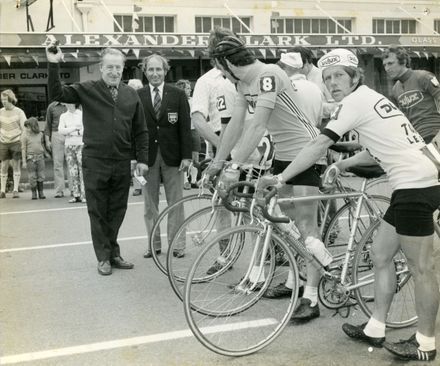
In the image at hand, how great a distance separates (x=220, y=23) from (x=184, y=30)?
1.41 meters

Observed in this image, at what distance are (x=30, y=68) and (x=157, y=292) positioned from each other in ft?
44.1

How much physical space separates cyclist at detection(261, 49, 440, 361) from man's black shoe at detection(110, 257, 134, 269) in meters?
2.80

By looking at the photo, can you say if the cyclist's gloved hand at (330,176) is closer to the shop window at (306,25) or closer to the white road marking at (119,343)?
the white road marking at (119,343)

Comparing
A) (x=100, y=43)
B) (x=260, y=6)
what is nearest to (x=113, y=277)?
(x=100, y=43)

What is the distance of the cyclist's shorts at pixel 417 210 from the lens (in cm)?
369

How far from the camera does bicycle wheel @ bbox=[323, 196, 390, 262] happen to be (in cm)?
459

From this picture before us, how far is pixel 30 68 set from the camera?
17438 mm

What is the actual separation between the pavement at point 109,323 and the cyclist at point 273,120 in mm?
511

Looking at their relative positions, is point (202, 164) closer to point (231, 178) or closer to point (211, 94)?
point (211, 94)


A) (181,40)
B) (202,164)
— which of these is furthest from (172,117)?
(181,40)

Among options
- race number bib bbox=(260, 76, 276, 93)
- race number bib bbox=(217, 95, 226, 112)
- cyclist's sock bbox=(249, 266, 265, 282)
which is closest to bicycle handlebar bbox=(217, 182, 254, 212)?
cyclist's sock bbox=(249, 266, 265, 282)

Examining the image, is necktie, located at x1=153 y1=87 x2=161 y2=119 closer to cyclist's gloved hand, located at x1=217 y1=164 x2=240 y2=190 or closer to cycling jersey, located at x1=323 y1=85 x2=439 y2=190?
cyclist's gloved hand, located at x1=217 y1=164 x2=240 y2=190

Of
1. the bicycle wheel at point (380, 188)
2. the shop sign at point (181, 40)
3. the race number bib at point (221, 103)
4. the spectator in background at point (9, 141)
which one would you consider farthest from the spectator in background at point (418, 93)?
the shop sign at point (181, 40)

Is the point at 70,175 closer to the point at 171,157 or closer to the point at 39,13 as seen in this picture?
the point at 171,157
